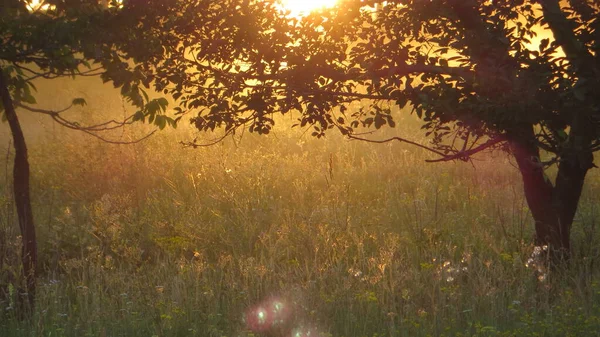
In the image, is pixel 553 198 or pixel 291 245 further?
pixel 291 245

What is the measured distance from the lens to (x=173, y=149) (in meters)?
13.3

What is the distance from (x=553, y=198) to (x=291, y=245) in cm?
273

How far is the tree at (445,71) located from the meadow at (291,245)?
1001mm

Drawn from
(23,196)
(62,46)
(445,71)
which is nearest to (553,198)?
(445,71)

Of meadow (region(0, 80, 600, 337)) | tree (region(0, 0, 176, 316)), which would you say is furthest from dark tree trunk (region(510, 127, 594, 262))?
tree (region(0, 0, 176, 316))

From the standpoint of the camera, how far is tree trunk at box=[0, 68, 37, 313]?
19.1 feet

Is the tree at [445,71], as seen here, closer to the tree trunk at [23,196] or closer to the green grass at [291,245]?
the green grass at [291,245]

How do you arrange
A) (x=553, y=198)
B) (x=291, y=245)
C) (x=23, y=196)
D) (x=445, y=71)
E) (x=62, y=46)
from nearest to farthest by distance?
1. (x=445, y=71)
2. (x=62, y=46)
3. (x=23, y=196)
4. (x=553, y=198)
5. (x=291, y=245)

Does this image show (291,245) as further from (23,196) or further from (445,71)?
(445,71)

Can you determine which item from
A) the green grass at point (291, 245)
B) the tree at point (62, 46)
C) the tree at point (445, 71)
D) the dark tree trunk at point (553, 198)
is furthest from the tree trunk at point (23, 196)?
the dark tree trunk at point (553, 198)

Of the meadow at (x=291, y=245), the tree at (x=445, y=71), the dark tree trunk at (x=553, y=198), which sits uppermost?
the tree at (x=445, y=71)

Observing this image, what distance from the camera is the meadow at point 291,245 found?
522 cm

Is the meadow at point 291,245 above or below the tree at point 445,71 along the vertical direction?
Answer: below

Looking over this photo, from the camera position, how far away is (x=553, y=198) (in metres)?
6.38
